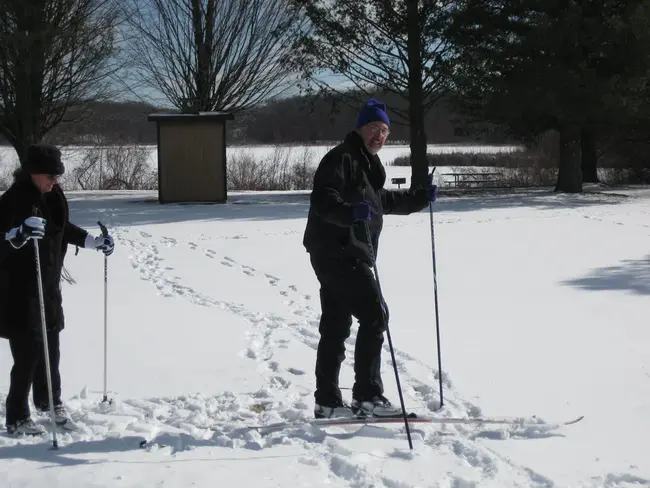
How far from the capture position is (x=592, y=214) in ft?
54.1

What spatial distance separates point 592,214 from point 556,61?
514 centimetres

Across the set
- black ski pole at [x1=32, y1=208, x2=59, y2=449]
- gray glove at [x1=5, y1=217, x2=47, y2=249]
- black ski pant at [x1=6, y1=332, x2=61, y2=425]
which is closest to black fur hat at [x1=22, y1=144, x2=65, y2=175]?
black ski pole at [x1=32, y1=208, x2=59, y2=449]

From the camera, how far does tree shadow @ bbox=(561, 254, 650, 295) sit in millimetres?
8844

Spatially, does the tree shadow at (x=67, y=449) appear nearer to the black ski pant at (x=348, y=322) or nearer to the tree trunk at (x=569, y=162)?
the black ski pant at (x=348, y=322)

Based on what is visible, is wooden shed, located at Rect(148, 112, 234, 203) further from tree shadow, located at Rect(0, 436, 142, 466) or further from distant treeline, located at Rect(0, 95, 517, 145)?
tree shadow, located at Rect(0, 436, 142, 466)

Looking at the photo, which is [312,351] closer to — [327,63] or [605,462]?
[605,462]

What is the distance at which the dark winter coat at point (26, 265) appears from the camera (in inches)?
171

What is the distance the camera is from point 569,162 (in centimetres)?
2294

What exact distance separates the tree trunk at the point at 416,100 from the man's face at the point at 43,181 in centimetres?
1843

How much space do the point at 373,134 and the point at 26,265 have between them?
2022 mm

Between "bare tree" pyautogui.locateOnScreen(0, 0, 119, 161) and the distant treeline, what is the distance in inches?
52.2

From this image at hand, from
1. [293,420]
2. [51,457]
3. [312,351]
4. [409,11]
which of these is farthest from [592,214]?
[51,457]

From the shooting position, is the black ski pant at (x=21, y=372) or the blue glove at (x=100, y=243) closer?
the black ski pant at (x=21, y=372)

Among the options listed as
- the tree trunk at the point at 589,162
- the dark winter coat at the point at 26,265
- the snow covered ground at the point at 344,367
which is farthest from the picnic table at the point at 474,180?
the dark winter coat at the point at 26,265
